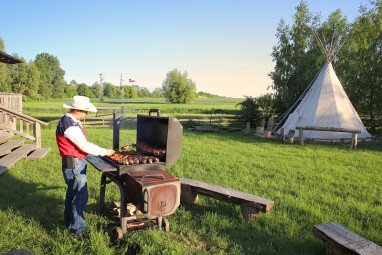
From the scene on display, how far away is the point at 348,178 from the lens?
8312mm

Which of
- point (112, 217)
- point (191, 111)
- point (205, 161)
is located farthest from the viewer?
point (191, 111)

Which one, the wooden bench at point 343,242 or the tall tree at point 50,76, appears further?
the tall tree at point 50,76

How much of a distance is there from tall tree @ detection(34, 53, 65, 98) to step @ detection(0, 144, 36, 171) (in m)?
83.7

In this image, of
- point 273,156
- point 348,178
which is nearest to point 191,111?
point 273,156

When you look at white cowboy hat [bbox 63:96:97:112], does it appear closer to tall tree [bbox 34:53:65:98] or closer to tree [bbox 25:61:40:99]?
tree [bbox 25:61:40:99]

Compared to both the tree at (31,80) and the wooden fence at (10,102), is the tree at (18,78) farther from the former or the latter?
the wooden fence at (10,102)

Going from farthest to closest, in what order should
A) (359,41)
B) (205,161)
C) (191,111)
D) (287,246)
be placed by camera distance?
(191,111) < (359,41) < (205,161) < (287,246)

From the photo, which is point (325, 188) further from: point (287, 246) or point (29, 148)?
point (29, 148)

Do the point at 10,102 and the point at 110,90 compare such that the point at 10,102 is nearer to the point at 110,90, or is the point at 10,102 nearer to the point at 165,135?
the point at 165,135

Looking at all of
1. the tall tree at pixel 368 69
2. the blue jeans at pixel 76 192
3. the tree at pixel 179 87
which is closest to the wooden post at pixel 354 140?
the tall tree at pixel 368 69

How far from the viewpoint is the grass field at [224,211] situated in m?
4.39

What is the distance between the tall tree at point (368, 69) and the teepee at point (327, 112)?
5.20m

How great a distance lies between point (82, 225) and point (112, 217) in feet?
1.91

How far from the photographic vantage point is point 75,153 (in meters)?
4.51
